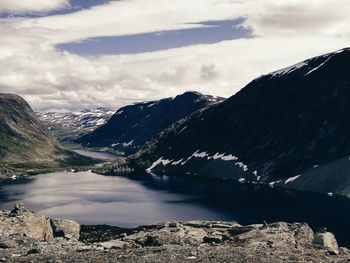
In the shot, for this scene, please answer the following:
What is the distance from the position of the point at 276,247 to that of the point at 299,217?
10717cm

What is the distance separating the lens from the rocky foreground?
154 ft

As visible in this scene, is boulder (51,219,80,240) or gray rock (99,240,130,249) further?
→ boulder (51,219,80,240)

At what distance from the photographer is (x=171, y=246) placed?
54.6 meters

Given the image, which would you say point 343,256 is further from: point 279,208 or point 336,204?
point 336,204

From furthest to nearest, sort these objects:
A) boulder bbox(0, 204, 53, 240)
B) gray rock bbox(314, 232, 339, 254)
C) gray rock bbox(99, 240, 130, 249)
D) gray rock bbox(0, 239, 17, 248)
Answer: boulder bbox(0, 204, 53, 240)
gray rock bbox(314, 232, 339, 254)
gray rock bbox(99, 240, 130, 249)
gray rock bbox(0, 239, 17, 248)

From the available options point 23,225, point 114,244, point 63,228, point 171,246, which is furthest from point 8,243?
point 63,228

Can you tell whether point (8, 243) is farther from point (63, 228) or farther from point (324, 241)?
point (324, 241)

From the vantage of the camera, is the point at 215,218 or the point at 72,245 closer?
the point at 72,245

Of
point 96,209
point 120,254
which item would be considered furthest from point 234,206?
point 120,254

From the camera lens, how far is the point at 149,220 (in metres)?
158

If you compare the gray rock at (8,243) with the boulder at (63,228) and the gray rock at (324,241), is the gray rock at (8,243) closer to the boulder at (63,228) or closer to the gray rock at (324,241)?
the boulder at (63,228)

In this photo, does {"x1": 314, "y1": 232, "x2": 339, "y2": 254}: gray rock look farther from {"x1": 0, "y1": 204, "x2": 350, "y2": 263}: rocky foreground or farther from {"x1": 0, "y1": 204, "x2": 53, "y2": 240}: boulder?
{"x1": 0, "y1": 204, "x2": 53, "y2": 240}: boulder

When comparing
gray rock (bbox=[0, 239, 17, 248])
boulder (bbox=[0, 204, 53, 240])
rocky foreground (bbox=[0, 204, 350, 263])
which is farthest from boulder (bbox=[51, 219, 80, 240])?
gray rock (bbox=[0, 239, 17, 248])

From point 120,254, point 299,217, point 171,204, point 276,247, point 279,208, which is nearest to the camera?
point 120,254
